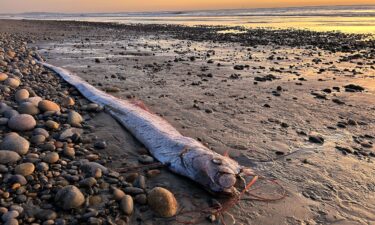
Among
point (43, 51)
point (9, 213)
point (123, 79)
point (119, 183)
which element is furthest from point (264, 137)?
point (43, 51)

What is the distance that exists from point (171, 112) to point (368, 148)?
3.63 m

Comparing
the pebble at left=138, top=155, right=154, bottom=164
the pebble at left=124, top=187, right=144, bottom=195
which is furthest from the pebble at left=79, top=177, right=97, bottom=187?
the pebble at left=138, top=155, right=154, bottom=164

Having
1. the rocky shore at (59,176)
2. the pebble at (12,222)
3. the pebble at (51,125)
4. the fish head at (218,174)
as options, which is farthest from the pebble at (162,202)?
the pebble at (51,125)

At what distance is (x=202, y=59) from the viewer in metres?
14.8

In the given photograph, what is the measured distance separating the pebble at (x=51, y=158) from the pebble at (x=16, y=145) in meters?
0.33

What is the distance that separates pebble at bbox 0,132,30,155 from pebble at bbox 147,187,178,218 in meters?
1.88

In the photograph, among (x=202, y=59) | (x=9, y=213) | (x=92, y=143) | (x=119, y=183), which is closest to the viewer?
(x=9, y=213)

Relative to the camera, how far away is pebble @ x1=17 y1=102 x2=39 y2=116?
6.26 m

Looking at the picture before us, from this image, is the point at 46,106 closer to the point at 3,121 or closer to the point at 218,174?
the point at 3,121

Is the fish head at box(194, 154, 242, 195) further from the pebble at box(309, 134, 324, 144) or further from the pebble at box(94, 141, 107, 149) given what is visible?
the pebble at box(309, 134, 324, 144)

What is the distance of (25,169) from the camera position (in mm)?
4266

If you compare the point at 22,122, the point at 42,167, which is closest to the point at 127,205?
the point at 42,167

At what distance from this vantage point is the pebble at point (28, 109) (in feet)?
20.5

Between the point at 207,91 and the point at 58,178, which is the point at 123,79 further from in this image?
the point at 58,178
